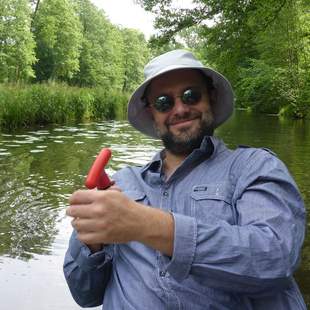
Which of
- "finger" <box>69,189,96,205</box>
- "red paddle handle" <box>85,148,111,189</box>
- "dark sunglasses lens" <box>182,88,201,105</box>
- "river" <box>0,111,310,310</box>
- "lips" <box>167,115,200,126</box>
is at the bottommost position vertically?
"river" <box>0,111,310,310</box>

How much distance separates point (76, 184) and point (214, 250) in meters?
6.55

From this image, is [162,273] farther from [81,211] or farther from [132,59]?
[132,59]

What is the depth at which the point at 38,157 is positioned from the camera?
10484mm

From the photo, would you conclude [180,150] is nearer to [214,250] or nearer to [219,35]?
[214,250]

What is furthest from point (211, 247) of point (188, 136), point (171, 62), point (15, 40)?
point (15, 40)

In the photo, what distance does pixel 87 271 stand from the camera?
6.24 feet

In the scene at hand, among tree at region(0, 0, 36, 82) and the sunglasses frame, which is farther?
tree at region(0, 0, 36, 82)

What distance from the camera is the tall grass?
15625 mm

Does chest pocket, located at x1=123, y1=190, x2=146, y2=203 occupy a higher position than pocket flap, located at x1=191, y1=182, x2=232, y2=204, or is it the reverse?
pocket flap, located at x1=191, y1=182, x2=232, y2=204

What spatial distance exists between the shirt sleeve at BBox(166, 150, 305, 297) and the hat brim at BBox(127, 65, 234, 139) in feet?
2.48

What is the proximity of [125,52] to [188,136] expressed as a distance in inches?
2577

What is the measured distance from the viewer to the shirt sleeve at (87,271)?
1856 mm

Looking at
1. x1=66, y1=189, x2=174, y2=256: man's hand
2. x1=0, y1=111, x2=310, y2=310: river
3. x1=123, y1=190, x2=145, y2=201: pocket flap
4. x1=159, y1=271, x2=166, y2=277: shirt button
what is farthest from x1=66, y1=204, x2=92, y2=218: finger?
x1=0, y1=111, x2=310, y2=310: river

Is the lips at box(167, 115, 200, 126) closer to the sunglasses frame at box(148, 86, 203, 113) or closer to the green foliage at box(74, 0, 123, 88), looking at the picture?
the sunglasses frame at box(148, 86, 203, 113)
